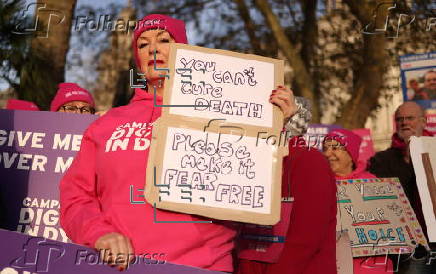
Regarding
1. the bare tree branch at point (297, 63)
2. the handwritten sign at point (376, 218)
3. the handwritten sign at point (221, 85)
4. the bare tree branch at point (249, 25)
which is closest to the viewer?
the handwritten sign at point (221, 85)

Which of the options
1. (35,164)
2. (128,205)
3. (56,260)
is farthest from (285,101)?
(35,164)

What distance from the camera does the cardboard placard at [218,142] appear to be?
8.65 ft

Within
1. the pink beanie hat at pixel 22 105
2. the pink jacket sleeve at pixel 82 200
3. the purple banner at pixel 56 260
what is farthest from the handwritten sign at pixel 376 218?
the pink beanie hat at pixel 22 105

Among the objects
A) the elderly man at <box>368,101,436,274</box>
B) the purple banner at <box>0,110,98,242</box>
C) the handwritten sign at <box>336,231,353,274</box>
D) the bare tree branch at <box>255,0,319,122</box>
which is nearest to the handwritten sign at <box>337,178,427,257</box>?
the handwritten sign at <box>336,231,353,274</box>

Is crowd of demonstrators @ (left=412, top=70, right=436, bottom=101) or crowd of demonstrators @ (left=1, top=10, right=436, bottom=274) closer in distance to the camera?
crowd of demonstrators @ (left=1, top=10, right=436, bottom=274)

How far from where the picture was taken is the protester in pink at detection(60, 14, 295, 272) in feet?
8.46

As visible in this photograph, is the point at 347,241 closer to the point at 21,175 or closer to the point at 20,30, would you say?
the point at 21,175

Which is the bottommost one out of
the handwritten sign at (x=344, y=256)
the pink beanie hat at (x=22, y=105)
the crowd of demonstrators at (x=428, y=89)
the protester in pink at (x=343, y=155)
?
the handwritten sign at (x=344, y=256)

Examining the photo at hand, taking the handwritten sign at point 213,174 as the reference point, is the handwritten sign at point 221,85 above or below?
above

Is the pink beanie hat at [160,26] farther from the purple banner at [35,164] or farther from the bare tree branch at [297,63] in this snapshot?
the bare tree branch at [297,63]

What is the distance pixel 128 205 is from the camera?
2.62 m

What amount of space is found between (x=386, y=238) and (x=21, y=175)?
2.44 metres

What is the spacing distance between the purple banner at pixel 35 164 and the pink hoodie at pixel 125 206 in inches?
54.8

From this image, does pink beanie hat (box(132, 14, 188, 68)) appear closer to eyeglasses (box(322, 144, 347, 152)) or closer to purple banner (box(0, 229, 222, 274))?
purple banner (box(0, 229, 222, 274))
